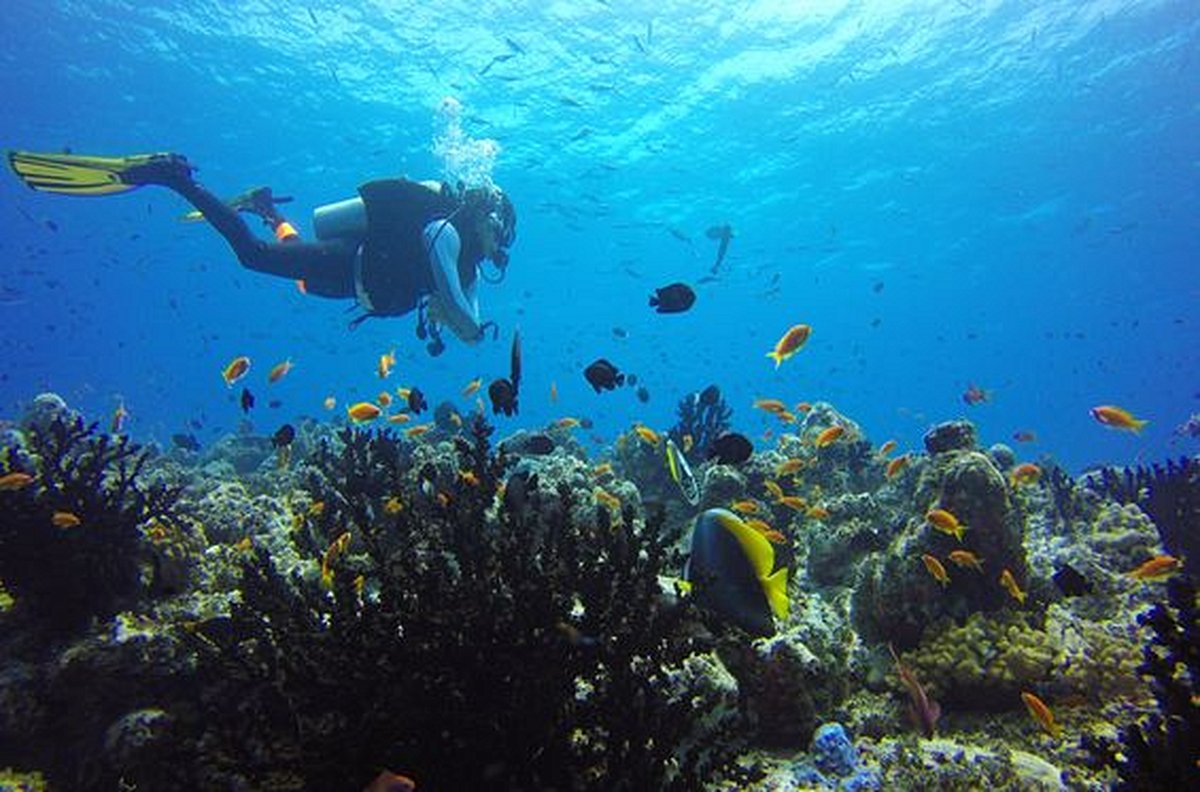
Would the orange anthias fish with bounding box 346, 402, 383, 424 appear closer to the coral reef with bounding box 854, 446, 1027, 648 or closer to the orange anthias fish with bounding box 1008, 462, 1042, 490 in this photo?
the coral reef with bounding box 854, 446, 1027, 648

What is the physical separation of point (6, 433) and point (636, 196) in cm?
3494

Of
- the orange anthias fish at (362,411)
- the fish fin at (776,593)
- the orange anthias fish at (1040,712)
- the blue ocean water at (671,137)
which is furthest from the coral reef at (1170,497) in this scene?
the orange anthias fish at (362,411)

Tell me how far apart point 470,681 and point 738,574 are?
1573 mm

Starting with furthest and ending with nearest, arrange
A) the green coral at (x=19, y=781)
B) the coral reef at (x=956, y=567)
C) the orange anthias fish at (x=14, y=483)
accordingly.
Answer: the coral reef at (x=956, y=567), the orange anthias fish at (x=14, y=483), the green coral at (x=19, y=781)

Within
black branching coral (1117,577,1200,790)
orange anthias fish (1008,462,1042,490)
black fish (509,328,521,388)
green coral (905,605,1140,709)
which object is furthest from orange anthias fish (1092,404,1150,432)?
black fish (509,328,521,388)

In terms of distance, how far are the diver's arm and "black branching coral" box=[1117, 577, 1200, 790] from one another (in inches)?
301

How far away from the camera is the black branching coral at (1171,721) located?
3035mm

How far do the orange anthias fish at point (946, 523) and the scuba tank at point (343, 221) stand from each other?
29.0 feet

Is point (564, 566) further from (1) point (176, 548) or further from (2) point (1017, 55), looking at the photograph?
(2) point (1017, 55)

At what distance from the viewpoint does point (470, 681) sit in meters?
3.03

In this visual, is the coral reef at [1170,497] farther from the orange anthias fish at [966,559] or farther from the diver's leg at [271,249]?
the diver's leg at [271,249]

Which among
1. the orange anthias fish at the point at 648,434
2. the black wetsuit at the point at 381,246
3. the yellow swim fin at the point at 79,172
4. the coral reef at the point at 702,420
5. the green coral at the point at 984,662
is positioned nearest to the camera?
the green coral at the point at 984,662

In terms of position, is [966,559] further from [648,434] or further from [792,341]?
[648,434]

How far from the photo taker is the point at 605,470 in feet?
31.3
